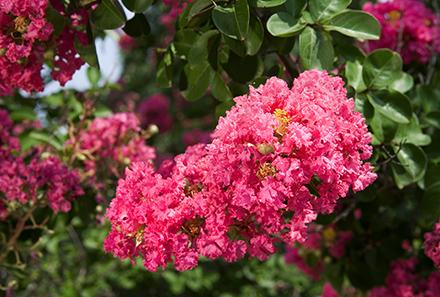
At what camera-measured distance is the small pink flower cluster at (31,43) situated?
4.32 ft

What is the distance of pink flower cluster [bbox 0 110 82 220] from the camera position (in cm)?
163

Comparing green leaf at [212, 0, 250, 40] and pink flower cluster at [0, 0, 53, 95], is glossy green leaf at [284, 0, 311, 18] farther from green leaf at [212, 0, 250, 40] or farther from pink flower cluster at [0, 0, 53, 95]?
pink flower cluster at [0, 0, 53, 95]

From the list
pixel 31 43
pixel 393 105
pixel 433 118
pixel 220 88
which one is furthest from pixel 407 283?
pixel 31 43

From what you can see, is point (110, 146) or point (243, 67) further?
point (110, 146)

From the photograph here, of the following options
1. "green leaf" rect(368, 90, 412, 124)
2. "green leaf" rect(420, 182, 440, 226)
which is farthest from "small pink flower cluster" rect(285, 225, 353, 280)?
"green leaf" rect(368, 90, 412, 124)

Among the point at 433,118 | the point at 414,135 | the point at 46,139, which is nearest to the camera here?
the point at 414,135

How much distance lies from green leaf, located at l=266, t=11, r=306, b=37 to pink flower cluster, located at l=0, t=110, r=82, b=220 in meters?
0.69

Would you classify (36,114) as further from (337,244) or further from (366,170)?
(366,170)

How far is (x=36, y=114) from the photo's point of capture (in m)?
2.49

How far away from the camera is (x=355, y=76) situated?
153 centimetres

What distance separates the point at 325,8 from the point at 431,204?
53 cm

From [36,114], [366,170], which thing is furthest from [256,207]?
[36,114]

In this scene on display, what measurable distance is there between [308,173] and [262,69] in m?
0.45

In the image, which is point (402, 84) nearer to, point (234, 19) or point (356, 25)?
point (356, 25)
